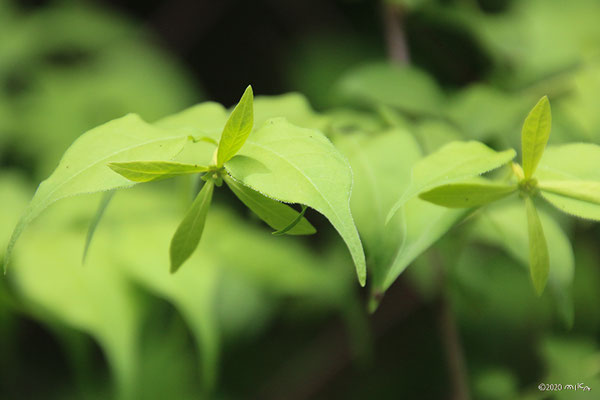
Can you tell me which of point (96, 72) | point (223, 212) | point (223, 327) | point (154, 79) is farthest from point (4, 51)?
point (223, 327)

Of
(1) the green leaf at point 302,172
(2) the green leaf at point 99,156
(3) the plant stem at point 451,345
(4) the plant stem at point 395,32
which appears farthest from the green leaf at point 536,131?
(4) the plant stem at point 395,32

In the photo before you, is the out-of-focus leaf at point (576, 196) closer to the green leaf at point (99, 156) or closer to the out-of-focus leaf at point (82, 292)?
the green leaf at point (99, 156)

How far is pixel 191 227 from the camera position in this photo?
369 mm

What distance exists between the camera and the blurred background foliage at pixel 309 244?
625 mm

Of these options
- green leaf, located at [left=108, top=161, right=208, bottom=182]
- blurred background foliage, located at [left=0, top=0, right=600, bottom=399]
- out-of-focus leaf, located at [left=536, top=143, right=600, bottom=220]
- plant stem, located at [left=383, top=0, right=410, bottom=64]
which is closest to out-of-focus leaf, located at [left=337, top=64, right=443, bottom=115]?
blurred background foliage, located at [left=0, top=0, right=600, bottom=399]

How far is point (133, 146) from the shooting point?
0.36 m

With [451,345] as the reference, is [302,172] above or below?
Result: above

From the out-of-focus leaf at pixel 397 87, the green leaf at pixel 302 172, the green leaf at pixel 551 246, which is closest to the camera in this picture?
the green leaf at pixel 302 172

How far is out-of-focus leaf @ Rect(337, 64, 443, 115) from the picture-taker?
2.39 ft

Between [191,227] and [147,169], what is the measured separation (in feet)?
0.18

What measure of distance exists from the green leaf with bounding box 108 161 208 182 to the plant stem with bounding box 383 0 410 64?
2.11ft

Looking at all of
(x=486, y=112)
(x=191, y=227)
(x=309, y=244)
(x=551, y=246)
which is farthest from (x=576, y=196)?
(x=309, y=244)

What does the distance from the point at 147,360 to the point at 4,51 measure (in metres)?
0.79

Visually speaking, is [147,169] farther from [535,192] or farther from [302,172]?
[535,192]
